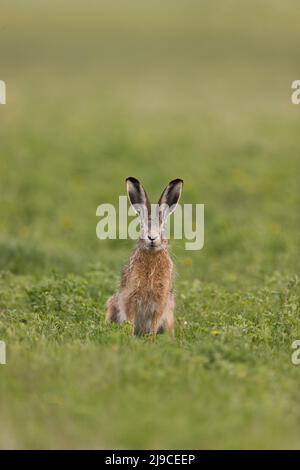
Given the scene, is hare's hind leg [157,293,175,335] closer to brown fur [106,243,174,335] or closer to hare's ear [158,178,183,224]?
brown fur [106,243,174,335]

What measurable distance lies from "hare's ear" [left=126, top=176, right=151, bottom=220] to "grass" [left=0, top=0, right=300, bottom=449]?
1.33 m

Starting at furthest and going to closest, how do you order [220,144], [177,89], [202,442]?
[177,89]
[220,144]
[202,442]

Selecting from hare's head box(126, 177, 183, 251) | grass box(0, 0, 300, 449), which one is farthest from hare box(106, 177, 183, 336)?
grass box(0, 0, 300, 449)

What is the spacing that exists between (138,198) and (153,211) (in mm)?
250

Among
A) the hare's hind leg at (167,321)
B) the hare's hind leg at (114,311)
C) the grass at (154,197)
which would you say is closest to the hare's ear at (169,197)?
the hare's hind leg at (167,321)

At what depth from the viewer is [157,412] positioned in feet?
21.1

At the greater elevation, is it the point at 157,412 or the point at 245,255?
the point at 245,255

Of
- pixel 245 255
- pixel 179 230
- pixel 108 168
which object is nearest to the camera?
pixel 245 255

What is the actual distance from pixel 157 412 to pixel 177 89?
79.5ft

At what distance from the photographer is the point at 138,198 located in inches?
366

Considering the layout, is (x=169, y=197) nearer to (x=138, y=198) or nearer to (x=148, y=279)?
(x=138, y=198)
